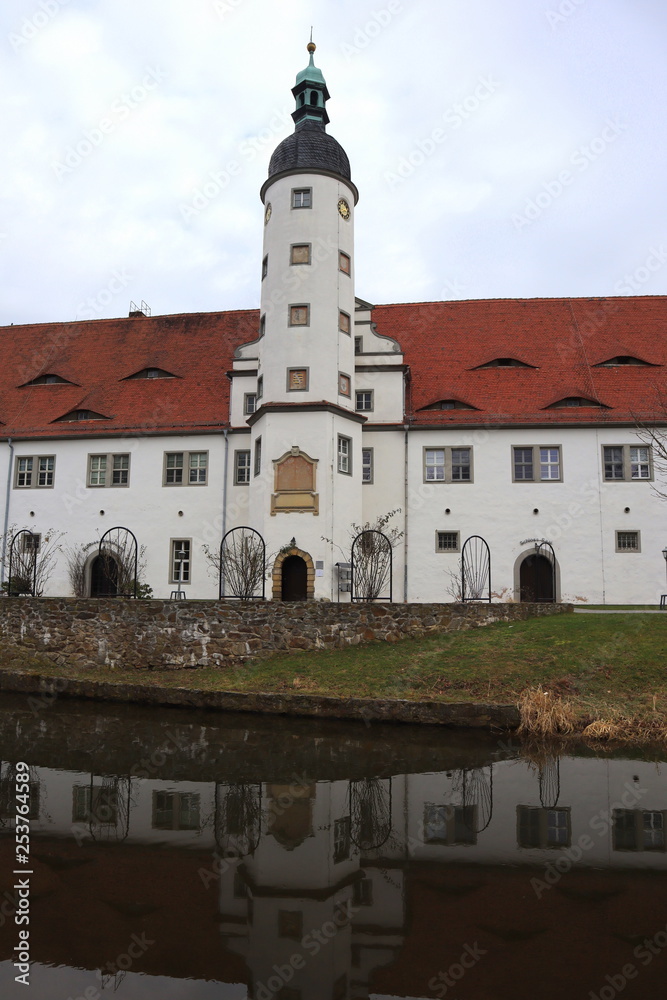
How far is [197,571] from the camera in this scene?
91.2 ft

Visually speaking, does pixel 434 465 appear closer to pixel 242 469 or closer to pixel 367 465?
pixel 367 465

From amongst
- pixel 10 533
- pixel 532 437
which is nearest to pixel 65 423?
pixel 10 533

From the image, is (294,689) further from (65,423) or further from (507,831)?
(65,423)

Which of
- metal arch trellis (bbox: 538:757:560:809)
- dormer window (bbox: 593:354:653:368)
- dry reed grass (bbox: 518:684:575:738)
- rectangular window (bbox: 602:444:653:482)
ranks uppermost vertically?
dormer window (bbox: 593:354:653:368)

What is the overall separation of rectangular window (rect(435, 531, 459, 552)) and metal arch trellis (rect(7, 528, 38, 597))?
1406cm

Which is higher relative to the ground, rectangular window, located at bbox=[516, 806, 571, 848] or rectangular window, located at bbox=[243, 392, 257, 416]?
rectangular window, located at bbox=[243, 392, 257, 416]

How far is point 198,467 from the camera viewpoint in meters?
28.7

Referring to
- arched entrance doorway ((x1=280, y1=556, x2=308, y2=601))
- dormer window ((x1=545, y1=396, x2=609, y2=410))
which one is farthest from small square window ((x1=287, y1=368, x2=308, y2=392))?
dormer window ((x1=545, y1=396, x2=609, y2=410))

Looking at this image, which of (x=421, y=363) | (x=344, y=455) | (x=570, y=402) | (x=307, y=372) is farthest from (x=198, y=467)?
(x=570, y=402)

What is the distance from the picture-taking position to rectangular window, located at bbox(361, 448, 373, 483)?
91.4ft

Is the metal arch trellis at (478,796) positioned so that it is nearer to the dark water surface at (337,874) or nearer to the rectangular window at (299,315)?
the dark water surface at (337,874)

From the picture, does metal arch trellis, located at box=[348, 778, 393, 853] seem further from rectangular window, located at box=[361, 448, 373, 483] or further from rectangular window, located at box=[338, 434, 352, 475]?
rectangular window, located at box=[361, 448, 373, 483]

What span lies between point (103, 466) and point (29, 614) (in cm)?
1099

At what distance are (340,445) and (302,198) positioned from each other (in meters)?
9.41
